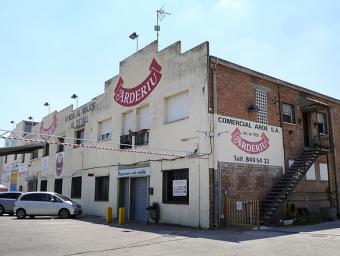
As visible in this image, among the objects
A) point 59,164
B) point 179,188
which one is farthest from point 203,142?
point 59,164

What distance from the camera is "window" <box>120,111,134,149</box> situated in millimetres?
22516

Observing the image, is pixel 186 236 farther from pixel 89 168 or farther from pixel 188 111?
pixel 89 168

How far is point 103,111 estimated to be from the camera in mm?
25781

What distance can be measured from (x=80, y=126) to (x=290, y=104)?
1581cm

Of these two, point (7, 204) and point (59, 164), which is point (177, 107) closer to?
point (7, 204)

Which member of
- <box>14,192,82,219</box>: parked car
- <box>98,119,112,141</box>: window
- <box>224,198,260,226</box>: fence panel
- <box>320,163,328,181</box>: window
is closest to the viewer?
<box>224,198,260,226</box>: fence panel

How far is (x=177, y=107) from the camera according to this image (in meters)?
19.2

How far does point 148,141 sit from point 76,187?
1072cm

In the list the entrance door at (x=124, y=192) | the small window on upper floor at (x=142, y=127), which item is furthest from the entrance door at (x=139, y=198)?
the small window on upper floor at (x=142, y=127)

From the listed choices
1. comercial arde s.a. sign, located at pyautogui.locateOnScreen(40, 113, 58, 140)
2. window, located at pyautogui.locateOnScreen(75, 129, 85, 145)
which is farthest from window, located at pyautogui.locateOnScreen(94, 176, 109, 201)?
comercial arde s.a. sign, located at pyautogui.locateOnScreen(40, 113, 58, 140)

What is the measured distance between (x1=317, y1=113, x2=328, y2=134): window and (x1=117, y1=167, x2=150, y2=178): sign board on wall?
11513 millimetres

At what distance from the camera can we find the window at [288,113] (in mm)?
21331

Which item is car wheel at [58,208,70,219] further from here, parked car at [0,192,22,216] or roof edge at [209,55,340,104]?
roof edge at [209,55,340,104]

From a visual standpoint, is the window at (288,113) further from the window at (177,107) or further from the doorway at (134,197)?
the doorway at (134,197)
